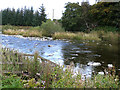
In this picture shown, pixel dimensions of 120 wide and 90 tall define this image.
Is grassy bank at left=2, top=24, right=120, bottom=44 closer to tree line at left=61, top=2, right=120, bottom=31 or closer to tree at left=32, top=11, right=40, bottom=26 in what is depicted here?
tree line at left=61, top=2, right=120, bottom=31

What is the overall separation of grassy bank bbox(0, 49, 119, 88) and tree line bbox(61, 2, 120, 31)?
16419 mm

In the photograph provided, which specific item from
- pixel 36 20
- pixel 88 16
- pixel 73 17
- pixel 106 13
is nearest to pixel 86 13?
pixel 88 16

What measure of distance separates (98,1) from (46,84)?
19877mm

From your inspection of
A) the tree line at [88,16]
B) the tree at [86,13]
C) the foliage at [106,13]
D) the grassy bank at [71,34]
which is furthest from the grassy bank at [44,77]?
the tree at [86,13]

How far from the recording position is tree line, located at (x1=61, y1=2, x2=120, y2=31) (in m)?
18.0

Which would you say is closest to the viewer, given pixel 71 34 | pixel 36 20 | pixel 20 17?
pixel 71 34

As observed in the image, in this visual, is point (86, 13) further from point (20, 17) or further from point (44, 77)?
point (44, 77)

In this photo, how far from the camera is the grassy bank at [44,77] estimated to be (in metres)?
2.27

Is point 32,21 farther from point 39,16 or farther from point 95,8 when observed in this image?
point 95,8

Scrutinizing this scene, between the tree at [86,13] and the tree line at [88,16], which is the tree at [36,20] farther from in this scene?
the tree at [86,13]

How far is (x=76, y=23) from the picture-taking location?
21375 millimetres

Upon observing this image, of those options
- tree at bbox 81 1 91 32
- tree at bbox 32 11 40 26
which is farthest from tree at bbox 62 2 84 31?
tree at bbox 32 11 40 26

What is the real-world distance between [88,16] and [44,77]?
19.7 m

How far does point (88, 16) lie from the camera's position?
21.2 meters
